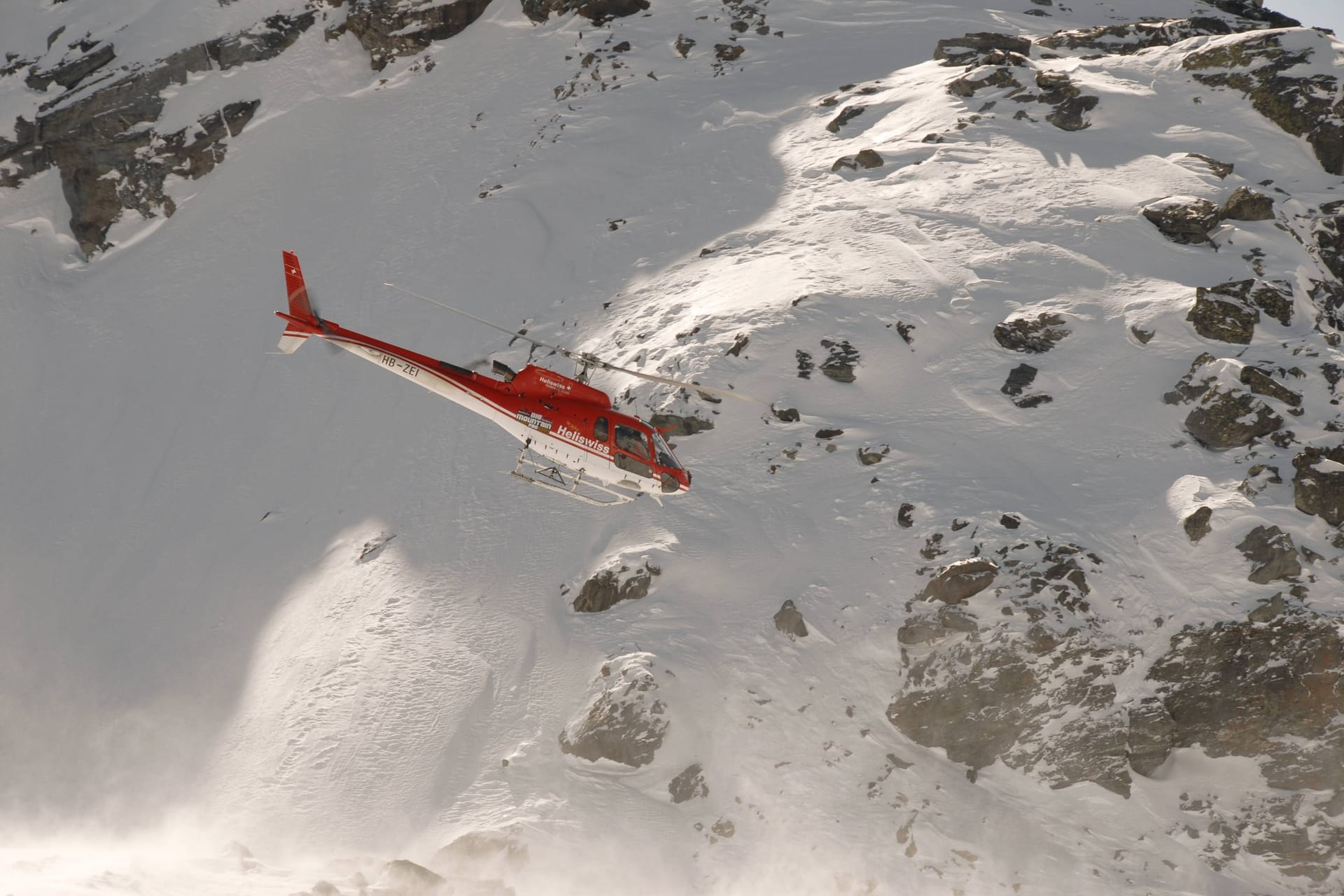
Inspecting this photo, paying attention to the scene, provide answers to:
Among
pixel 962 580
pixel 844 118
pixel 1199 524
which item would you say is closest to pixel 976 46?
pixel 844 118

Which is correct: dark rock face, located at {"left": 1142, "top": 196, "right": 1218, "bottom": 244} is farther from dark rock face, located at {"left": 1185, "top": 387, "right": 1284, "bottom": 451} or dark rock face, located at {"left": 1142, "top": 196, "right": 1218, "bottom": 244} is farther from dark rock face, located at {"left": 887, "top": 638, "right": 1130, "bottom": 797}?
dark rock face, located at {"left": 887, "top": 638, "right": 1130, "bottom": 797}

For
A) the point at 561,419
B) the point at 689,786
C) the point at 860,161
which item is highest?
the point at 860,161

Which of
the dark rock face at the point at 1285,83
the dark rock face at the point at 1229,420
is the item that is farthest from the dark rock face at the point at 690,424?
the dark rock face at the point at 1285,83

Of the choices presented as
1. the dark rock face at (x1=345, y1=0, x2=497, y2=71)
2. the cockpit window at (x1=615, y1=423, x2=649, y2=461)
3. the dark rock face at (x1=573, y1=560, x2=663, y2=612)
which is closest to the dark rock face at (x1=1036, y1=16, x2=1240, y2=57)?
the dark rock face at (x1=345, y1=0, x2=497, y2=71)

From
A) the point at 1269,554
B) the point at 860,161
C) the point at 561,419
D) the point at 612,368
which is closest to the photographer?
the point at 612,368

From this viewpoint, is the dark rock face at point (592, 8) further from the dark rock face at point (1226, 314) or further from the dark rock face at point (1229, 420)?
the dark rock face at point (1229, 420)

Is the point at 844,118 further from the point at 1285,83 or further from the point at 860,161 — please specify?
the point at 1285,83
